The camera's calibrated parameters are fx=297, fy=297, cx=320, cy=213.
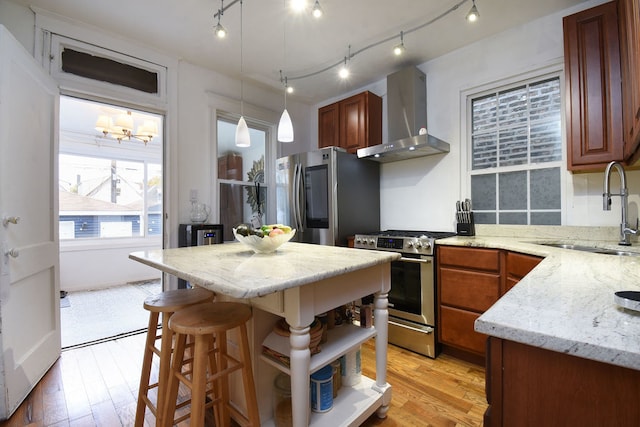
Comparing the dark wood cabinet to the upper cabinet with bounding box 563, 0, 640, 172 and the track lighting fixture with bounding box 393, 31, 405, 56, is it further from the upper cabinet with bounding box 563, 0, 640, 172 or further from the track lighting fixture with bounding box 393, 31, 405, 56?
the track lighting fixture with bounding box 393, 31, 405, 56

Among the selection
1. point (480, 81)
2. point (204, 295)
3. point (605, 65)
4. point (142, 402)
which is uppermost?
point (480, 81)

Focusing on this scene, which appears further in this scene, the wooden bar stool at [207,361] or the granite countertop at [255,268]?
the wooden bar stool at [207,361]

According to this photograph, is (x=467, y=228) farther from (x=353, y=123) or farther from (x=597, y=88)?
(x=353, y=123)

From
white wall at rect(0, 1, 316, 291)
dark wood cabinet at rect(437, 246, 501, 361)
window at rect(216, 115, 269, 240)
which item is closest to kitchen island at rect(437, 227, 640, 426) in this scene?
dark wood cabinet at rect(437, 246, 501, 361)

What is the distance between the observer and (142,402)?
1443mm

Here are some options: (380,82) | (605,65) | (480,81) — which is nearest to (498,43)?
(480,81)

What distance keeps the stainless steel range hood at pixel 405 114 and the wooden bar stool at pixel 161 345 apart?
2.06 metres

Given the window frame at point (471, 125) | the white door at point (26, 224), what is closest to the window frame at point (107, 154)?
the white door at point (26, 224)

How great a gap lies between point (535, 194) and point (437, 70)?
1.51 m

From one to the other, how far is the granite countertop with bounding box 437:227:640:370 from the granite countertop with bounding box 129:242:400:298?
22.5 inches

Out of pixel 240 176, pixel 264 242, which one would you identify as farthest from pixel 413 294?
A: pixel 240 176

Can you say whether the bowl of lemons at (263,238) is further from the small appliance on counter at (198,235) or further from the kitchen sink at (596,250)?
the kitchen sink at (596,250)

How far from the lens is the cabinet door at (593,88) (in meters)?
1.83

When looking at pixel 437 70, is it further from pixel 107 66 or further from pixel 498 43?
pixel 107 66
